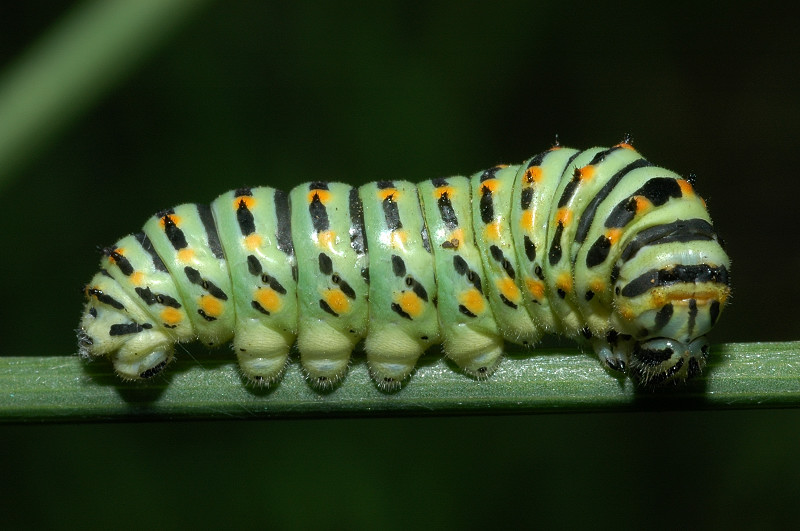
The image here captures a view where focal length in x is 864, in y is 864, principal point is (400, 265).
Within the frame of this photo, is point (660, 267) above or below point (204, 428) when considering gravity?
above

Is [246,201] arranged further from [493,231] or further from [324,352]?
[493,231]

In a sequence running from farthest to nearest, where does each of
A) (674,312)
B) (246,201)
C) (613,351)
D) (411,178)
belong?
(411,178)
(246,201)
(613,351)
(674,312)

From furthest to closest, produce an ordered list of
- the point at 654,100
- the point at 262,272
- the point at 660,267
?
the point at 654,100 → the point at 262,272 → the point at 660,267

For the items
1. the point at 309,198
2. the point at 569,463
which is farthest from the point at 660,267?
the point at 569,463

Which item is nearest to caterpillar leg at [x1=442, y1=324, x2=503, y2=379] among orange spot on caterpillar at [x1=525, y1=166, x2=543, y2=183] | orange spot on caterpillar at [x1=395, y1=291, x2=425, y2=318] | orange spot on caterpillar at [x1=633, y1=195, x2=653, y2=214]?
orange spot on caterpillar at [x1=395, y1=291, x2=425, y2=318]

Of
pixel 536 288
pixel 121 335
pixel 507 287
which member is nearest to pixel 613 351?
pixel 536 288

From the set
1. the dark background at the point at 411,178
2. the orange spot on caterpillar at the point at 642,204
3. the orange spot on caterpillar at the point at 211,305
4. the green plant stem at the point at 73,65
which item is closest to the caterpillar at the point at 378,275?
the orange spot on caterpillar at the point at 211,305

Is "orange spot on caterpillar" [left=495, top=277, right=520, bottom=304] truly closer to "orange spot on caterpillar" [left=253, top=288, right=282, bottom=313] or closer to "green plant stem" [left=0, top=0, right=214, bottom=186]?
"orange spot on caterpillar" [left=253, top=288, right=282, bottom=313]

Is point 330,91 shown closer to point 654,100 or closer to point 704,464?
point 654,100
